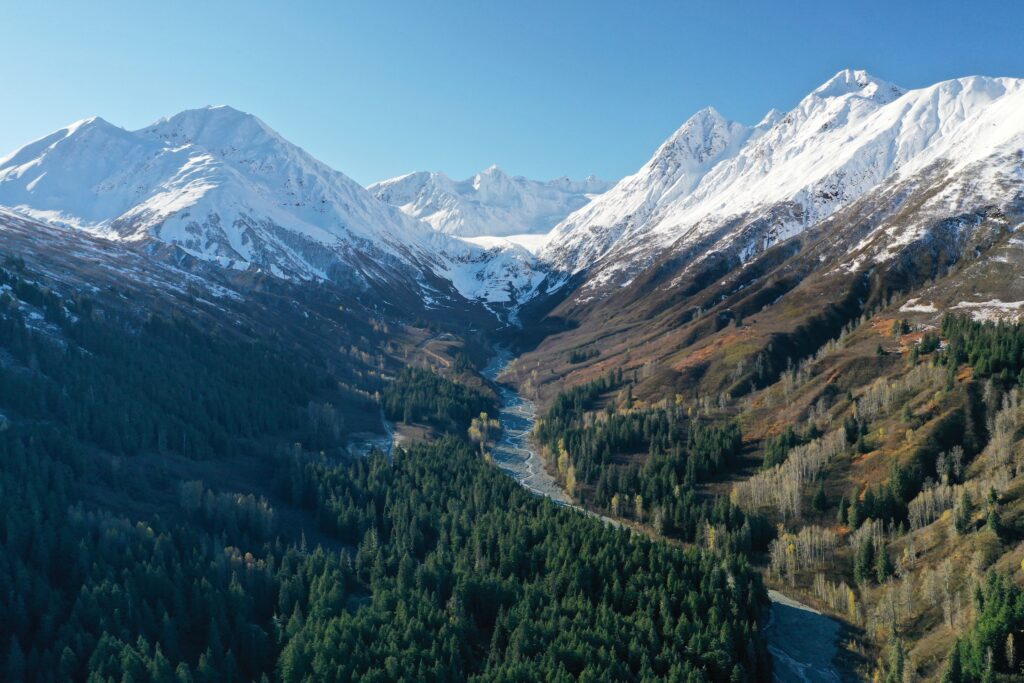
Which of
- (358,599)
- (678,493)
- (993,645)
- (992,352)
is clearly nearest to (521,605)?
(358,599)

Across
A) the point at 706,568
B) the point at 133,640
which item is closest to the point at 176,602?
the point at 133,640

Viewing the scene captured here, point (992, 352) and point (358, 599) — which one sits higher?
point (992, 352)

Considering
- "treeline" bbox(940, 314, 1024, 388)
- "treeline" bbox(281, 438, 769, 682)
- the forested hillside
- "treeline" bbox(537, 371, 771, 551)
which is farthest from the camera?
"treeline" bbox(940, 314, 1024, 388)

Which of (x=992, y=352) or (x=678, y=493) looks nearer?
(x=992, y=352)

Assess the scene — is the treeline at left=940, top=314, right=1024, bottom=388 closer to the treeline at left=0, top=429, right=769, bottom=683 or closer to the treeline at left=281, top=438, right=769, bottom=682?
the treeline at left=0, top=429, right=769, bottom=683

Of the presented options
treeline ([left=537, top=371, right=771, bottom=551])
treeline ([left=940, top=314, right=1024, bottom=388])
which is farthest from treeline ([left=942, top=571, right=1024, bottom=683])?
treeline ([left=940, top=314, right=1024, bottom=388])

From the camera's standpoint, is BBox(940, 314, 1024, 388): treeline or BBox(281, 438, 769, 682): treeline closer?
BBox(281, 438, 769, 682): treeline

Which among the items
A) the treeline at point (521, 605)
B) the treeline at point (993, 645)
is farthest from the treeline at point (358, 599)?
the treeline at point (993, 645)

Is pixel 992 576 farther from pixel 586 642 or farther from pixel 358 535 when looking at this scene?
pixel 358 535

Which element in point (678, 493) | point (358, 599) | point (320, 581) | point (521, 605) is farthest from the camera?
point (678, 493)

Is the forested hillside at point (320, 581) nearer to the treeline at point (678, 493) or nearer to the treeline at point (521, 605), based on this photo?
the treeline at point (521, 605)

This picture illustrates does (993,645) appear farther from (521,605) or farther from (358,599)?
(358,599)
